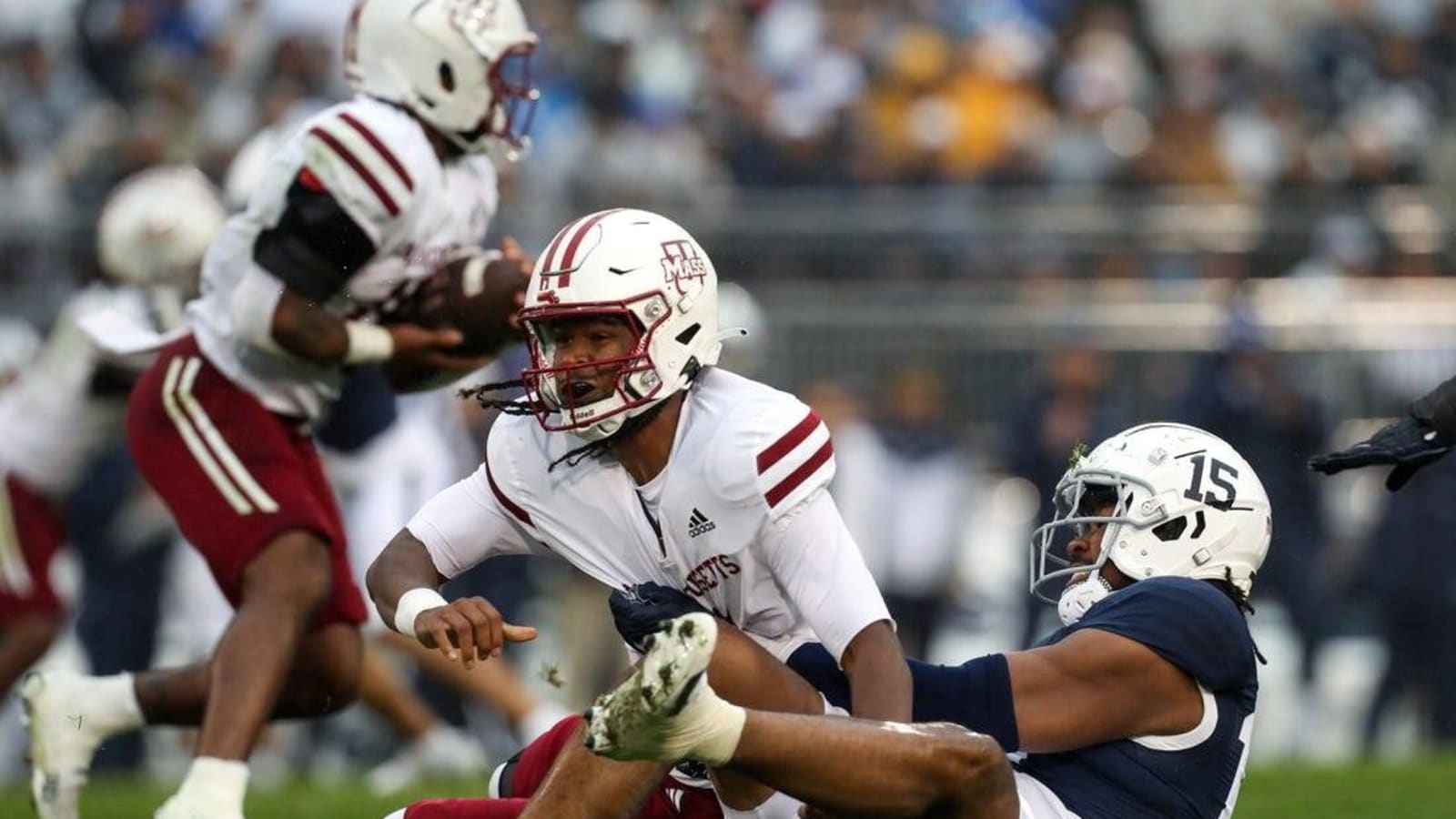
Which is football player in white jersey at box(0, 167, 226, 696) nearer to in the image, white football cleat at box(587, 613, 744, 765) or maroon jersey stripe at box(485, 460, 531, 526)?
maroon jersey stripe at box(485, 460, 531, 526)

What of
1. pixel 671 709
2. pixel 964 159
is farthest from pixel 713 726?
pixel 964 159

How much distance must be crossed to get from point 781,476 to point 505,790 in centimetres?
96

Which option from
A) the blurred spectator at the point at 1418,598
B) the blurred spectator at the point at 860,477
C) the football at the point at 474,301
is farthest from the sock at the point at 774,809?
the blurred spectator at the point at 1418,598

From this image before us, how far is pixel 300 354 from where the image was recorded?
18.1ft

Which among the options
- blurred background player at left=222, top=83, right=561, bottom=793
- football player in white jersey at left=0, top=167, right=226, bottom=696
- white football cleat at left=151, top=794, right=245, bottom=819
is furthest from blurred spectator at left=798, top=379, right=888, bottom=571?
white football cleat at left=151, top=794, right=245, bottom=819

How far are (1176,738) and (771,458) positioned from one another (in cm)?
86

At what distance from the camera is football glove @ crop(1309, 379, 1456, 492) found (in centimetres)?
463

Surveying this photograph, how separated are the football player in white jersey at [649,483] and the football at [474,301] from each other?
3.77 feet

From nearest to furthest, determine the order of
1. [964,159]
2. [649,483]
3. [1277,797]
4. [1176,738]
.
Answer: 1. [1176,738]
2. [649,483]
3. [1277,797]
4. [964,159]

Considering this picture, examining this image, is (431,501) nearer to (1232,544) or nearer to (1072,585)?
(1072,585)

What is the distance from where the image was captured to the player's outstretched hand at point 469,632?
399 cm

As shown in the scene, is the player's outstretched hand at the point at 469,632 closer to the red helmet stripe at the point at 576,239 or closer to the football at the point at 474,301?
the red helmet stripe at the point at 576,239

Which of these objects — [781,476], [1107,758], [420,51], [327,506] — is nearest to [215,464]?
[327,506]

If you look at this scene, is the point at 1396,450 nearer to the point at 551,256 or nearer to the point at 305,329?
the point at 551,256
